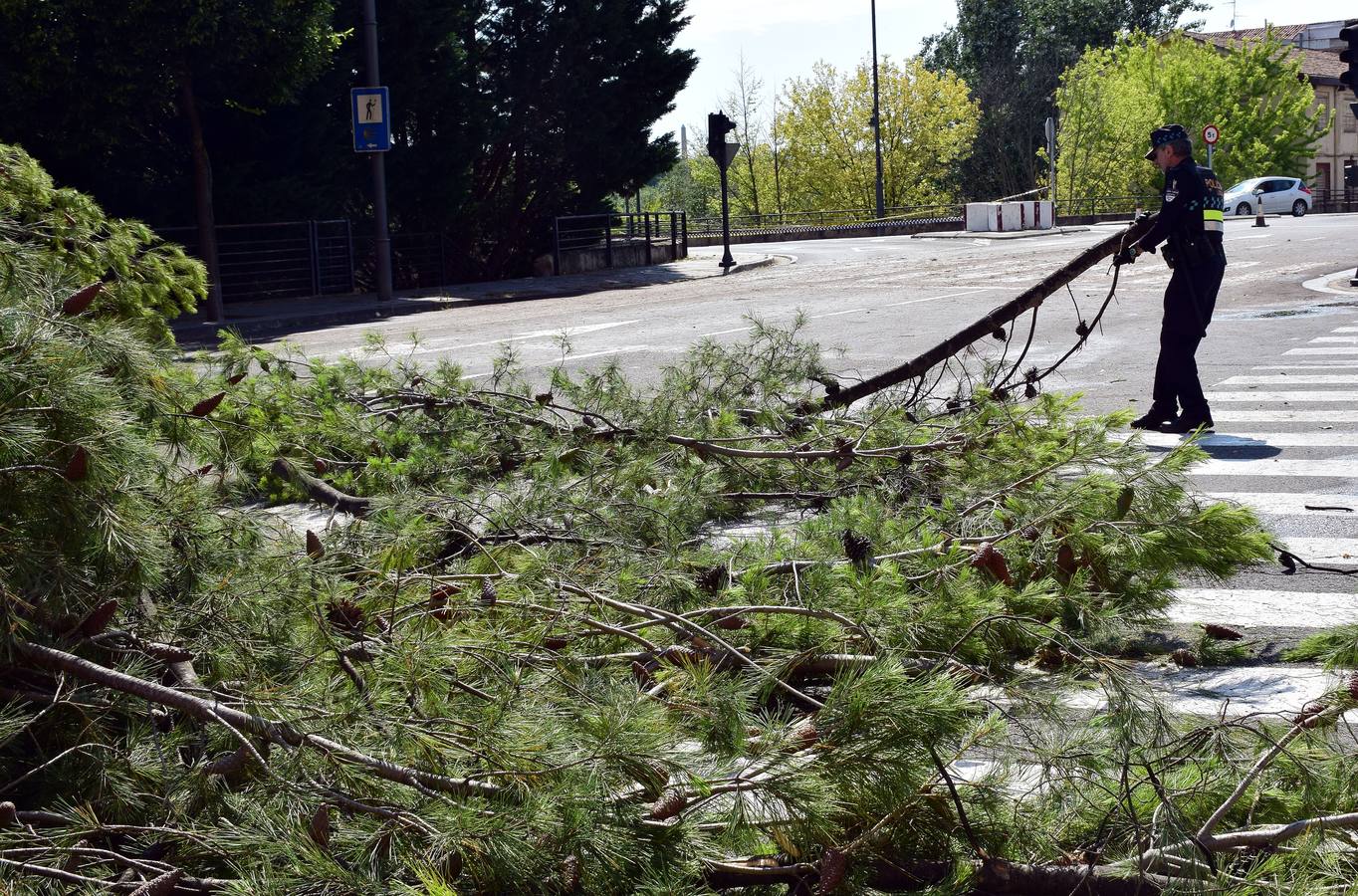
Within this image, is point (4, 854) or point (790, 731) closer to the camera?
point (4, 854)

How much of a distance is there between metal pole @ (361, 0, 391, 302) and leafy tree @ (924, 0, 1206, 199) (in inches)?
2069

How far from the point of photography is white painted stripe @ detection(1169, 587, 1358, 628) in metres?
4.70

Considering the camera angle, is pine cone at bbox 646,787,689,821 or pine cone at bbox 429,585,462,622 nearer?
pine cone at bbox 646,787,689,821

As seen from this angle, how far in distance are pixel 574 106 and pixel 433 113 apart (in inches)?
134

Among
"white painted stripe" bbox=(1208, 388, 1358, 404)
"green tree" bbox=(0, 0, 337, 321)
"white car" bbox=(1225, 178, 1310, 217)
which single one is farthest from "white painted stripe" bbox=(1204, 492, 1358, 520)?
"white car" bbox=(1225, 178, 1310, 217)

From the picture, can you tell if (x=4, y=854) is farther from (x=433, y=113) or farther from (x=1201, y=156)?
(x=1201, y=156)

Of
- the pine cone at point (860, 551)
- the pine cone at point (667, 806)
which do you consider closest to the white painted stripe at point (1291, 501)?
the pine cone at point (860, 551)

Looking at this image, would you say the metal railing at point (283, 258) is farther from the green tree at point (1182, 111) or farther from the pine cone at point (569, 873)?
the green tree at point (1182, 111)

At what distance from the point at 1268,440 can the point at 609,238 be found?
23.5 meters

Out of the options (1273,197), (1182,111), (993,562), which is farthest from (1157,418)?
(1182,111)

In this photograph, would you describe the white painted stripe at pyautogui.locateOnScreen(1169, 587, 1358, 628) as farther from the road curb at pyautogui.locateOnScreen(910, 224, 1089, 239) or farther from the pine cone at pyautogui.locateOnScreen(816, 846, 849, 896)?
the road curb at pyautogui.locateOnScreen(910, 224, 1089, 239)

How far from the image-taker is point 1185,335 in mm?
8531

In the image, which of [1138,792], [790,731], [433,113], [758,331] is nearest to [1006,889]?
[1138,792]

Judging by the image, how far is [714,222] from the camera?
58562 millimetres
